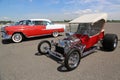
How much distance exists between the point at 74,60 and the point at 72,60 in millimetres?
108

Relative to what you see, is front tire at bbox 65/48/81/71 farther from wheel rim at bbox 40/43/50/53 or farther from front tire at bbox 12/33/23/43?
front tire at bbox 12/33/23/43

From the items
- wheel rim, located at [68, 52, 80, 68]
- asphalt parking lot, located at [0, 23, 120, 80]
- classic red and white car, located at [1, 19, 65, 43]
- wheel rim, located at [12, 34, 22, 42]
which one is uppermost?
classic red and white car, located at [1, 19, 65, 43]

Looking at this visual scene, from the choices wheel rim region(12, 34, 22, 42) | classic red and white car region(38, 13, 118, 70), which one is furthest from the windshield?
wheel rim region(12, 34, 22, 42)

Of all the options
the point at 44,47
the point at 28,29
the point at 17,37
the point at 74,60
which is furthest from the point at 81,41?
the point at 17,37

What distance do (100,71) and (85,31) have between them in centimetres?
A: 237

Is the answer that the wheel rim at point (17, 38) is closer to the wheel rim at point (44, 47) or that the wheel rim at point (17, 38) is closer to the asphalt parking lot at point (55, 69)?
the wheel rim at point (44, 47)

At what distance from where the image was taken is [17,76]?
4664 mm

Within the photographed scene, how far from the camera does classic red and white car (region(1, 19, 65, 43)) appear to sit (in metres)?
10.8

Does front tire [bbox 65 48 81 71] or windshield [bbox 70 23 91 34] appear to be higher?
windshield [bbox 70 23 91 34]

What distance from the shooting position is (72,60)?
521cm

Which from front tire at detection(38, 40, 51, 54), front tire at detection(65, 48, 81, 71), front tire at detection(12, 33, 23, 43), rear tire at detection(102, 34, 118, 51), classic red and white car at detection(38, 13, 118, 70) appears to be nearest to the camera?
front tire at detection(65, 48, 81, 71)

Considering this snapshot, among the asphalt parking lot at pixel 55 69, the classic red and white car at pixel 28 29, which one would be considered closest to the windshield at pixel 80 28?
the asphalt parking lot at pixel 55 69

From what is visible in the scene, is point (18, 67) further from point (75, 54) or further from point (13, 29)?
point (13, 29)

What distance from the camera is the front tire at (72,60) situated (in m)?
4.93
